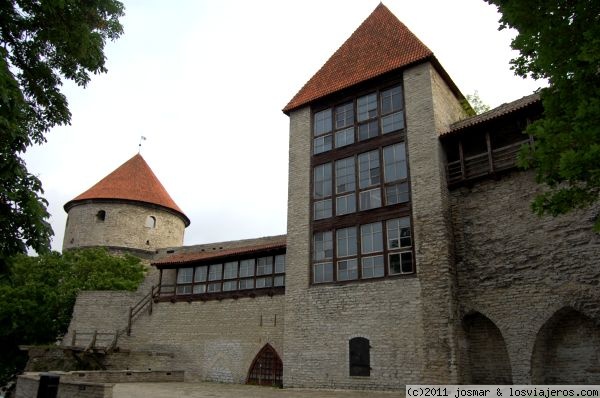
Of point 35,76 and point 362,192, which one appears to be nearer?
point 35,76

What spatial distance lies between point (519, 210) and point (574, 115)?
6.85 metres

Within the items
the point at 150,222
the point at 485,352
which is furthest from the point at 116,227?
the point at 485,352

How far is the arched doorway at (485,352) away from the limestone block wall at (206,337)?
6.75 meters

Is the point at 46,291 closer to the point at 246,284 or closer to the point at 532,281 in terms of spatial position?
the point at 246,284

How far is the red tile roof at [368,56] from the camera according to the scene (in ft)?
56.7

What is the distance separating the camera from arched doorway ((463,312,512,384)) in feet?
44.3

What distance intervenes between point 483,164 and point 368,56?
6463 mm

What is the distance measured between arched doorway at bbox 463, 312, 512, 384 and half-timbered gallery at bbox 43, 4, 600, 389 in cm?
4

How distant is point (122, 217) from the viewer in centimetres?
3138

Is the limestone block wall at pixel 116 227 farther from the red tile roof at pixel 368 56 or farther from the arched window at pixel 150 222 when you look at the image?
the red tile roof at pixel 368 56

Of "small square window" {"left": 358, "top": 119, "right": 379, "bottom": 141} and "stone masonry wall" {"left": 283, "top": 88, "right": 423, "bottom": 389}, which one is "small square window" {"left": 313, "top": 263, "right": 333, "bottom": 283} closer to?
"stone masonry wall" {"left": 283, "top": 88, "right": 423, "bottom": 389}

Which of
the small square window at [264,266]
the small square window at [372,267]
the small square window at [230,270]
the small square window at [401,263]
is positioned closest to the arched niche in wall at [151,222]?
the small square window at [230,270]

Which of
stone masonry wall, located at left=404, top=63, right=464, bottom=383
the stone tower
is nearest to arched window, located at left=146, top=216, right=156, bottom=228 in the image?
the stone tower

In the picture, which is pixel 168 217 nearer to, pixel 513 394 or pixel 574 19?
pixel 513 394
